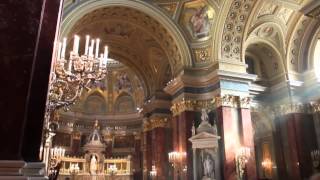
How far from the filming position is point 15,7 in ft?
8.99

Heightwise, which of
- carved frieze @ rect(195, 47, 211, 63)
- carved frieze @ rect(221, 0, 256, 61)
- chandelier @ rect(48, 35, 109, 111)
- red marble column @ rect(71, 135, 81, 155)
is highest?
carved frieze @ rect(221, 0, 256, 61)

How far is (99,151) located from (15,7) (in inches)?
748

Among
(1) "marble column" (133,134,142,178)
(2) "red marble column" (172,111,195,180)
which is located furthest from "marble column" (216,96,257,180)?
(1) "marble column" (133,134,142,178)

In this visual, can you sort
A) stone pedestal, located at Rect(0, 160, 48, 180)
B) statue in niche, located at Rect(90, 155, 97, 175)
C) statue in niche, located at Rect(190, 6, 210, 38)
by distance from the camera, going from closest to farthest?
stone pedestal, located at Rect(0, 160, 48, 180) → statue in niche, located at Rect(190, 6, 210, 38) → statue in niche, located at Rect(90, 155, 97, 175)

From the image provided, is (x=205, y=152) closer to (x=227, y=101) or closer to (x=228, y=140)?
(x=228, y=140)

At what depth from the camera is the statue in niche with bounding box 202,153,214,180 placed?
11419 millimetres

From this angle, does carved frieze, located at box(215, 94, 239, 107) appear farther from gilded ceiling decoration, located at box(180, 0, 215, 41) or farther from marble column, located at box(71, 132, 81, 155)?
marble column, located at box(71, 132, 81, 155)

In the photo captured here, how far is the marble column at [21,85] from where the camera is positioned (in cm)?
247

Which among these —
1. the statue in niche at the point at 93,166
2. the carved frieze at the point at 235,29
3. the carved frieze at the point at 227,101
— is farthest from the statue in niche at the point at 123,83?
the carved frieze at the point at 227,101

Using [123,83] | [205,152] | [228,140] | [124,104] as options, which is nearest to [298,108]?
[228,140]

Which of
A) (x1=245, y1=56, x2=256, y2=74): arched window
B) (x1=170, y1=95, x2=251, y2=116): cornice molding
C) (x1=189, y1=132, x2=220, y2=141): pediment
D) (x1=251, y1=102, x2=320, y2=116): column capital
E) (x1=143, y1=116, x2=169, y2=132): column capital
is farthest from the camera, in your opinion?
(x1=143, y1=116, x2=169, y2=132): column capital

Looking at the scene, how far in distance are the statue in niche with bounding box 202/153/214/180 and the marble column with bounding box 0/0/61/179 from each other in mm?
9382

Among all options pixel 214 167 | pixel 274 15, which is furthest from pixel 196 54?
pixel 214 167

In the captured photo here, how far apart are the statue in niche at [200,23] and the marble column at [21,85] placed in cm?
1091
